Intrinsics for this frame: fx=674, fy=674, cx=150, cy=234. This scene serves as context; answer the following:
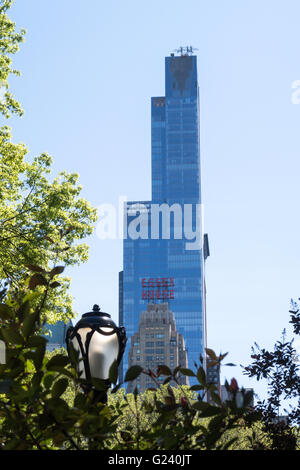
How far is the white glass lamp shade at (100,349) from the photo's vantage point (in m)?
7.10

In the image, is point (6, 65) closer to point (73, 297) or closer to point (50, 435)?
point (73, 297)

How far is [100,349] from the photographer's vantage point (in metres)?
7.36

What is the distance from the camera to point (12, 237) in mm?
18531

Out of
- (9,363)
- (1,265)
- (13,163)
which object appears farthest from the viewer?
(13,163)

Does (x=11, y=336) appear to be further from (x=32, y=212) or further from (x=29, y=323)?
(x=32, y=212)

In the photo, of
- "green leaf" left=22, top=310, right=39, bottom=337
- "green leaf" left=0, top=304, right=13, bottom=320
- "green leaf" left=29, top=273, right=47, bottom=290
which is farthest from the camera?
"green leaf" left=29, top=273, right=47, bottom=290

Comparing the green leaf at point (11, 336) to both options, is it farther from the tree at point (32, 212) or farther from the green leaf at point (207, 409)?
the tree at point (32, 212)

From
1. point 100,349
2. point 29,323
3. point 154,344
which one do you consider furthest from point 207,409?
point 154,344

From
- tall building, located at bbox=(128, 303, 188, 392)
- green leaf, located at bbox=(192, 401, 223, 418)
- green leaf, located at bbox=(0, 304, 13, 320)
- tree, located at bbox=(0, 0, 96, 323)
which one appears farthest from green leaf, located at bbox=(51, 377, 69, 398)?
tall building, located at bbox=(128, 303, 188, 392)

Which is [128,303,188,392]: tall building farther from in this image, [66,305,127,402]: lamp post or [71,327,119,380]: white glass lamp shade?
[71,327,119,380]: white glass lamp shade

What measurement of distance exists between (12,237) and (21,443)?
15393 mm

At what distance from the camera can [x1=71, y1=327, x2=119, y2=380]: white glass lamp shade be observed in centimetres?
710

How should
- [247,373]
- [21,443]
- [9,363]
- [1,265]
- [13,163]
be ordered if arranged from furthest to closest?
[13,163] < [1,265] < [247,373] < [9,363] < [21,443]
